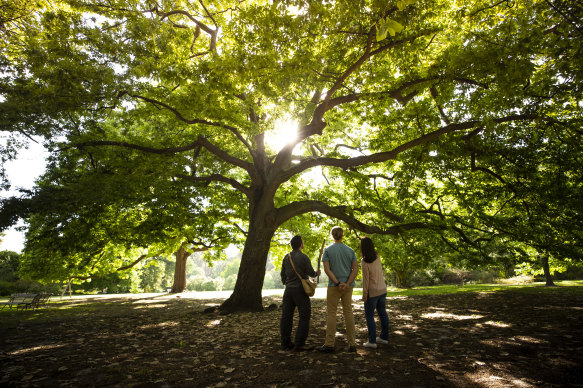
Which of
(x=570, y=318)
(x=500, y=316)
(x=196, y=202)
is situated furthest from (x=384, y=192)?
(x=196, y=202)

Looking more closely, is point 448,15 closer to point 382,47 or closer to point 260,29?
point 382,47

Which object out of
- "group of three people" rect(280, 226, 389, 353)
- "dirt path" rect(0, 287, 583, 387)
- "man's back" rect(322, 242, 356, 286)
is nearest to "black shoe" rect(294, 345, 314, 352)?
"group of three people" rect(280, 226, 389, 353)

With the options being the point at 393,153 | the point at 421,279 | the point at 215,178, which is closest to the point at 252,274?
the point at 215,178

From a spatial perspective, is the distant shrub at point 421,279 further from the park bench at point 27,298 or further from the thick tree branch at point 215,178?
the park bench at point 27,298

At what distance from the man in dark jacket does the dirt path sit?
349mm

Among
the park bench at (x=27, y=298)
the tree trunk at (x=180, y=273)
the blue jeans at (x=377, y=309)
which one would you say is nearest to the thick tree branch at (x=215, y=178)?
the blue jeans at (x=377, y=309)

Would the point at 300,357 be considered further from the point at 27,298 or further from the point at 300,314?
the point at 27,298

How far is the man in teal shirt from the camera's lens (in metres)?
5.26

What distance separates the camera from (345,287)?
5.41 meters

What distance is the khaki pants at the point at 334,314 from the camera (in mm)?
5234

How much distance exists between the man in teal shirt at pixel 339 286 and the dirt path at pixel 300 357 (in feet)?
0.99

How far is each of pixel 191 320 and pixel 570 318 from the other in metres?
11.0

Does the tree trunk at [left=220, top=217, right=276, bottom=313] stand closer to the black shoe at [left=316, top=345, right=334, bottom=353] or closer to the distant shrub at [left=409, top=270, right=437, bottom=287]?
the black shoe at [left=316, top=345, right=334, bottom=353]

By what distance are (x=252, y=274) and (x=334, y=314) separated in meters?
6.30
